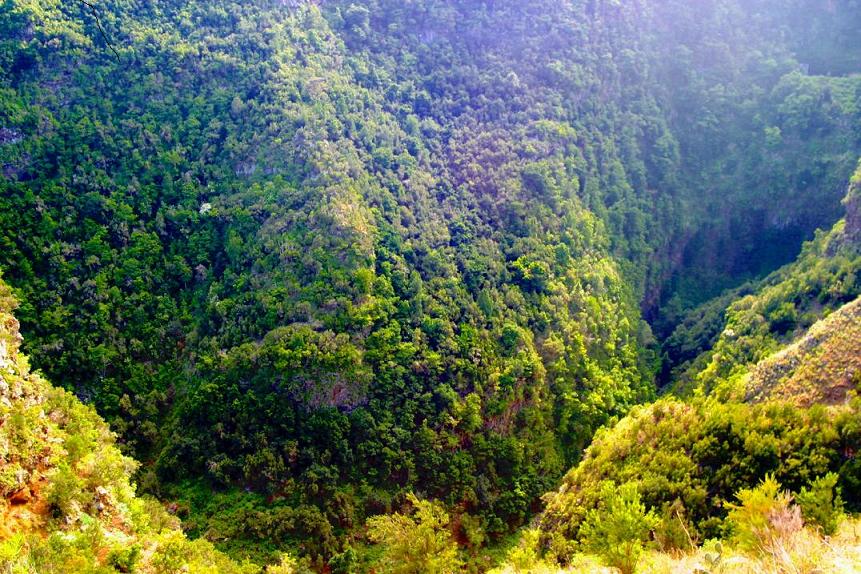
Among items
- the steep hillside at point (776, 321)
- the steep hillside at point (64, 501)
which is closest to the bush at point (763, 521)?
the steep hillside at point (776, 321)

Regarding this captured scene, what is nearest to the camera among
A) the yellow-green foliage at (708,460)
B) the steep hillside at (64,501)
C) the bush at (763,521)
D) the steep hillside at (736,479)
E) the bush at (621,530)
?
the bush at (763,521)

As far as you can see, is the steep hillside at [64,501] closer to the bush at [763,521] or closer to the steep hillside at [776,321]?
the bush at [763,521]

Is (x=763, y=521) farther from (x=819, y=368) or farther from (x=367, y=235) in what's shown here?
(x=367, y=235)

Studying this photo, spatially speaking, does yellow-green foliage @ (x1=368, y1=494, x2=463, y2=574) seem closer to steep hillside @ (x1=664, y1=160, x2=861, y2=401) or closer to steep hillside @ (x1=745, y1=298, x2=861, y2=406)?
steep hillside @ (x1=664, y1=160, x2=861, y2=401)

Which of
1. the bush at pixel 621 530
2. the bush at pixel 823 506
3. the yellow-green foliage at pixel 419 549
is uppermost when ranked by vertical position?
the bush at pixel 823 506

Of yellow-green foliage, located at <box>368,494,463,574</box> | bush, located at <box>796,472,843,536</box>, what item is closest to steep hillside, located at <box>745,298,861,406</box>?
bush, located at <box>796,472,843,536</box>

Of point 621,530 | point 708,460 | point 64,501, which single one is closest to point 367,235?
point 708,460
